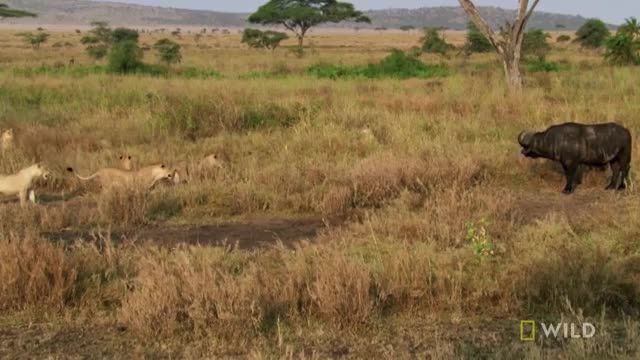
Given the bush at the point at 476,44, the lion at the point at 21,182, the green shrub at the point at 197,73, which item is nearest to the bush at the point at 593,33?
the bush at the point at 476,44

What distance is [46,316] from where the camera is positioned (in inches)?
194

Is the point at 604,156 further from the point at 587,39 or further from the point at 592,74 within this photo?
the point at 587,39

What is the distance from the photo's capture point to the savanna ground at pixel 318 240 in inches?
182

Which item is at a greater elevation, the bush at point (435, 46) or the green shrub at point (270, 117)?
the bush at point (435, 46)

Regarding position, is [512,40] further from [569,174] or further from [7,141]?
[7,141]

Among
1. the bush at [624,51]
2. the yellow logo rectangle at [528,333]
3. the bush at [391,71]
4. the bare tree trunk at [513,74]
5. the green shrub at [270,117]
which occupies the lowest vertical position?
the yellow logo rectangle at [528,333]

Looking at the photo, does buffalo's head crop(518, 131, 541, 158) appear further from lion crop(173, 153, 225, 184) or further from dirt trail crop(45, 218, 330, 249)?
lion crop(173, 153, 225, 184)

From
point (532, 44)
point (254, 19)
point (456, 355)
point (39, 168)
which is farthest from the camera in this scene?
point (254, 19)

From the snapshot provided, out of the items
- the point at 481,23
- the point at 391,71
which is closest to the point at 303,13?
the point at 391,71

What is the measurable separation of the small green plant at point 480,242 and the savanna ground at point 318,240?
0.06ft

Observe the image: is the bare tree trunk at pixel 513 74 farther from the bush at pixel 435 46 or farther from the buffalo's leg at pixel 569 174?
the bush at pixel 435 46

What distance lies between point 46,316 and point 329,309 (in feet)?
6.26

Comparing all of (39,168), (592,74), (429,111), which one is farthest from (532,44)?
(39,168)

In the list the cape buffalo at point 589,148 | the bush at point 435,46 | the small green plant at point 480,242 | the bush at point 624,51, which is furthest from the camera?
the bush at point 435,46
